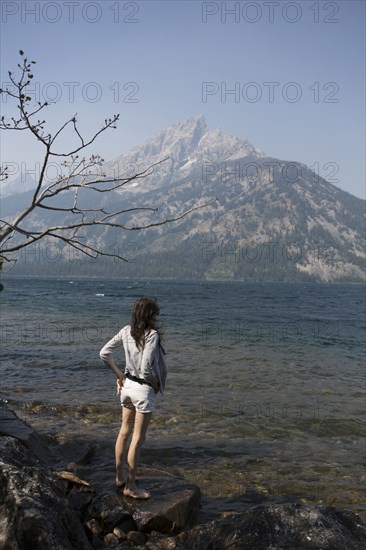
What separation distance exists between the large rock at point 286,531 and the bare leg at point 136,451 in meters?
1.50

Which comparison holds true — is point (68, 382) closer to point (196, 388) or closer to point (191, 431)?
point (196, 388)

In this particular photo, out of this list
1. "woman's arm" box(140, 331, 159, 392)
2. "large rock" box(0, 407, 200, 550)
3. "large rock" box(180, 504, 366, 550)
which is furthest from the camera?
"woman's arm" box(140, 331, 159, 392)

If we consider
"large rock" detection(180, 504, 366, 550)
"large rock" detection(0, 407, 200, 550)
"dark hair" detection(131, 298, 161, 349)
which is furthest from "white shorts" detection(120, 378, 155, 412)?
"large rock" detection(180, 504, 366, 550)

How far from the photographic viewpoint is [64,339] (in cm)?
2770

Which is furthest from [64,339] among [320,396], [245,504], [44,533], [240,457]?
[44,533]

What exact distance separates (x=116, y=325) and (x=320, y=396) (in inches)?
959

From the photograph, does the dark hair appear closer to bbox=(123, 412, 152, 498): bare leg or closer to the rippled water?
bbox=(123, 412, 152, 498): bare leg

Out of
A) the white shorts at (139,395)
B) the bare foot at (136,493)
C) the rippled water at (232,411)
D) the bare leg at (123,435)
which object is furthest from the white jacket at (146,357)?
the rippled water at (232,411)

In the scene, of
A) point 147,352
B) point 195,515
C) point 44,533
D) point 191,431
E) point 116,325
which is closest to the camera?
point 44,533

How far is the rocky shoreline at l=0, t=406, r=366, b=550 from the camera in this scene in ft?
15.3

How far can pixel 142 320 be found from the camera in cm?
659

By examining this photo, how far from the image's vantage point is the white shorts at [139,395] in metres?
6.55

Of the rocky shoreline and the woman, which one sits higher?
the woman

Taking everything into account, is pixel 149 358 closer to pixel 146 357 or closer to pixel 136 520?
pixel 146 357
